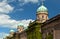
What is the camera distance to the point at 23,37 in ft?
307

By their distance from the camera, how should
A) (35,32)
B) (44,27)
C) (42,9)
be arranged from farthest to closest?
1. (42,9)
2. (35,32)
3. (44,27)

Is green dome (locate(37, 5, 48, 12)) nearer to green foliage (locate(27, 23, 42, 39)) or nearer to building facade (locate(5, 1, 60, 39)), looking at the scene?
building facade (locate(5, 1, 60, 39))

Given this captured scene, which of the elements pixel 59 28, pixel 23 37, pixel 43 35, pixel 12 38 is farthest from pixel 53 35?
pixel 12 38

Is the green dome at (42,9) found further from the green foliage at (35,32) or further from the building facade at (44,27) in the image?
the green foliage at (35,32)

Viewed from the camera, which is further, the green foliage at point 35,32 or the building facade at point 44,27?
the green foliage at point 35,32

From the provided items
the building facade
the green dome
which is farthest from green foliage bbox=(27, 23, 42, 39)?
the green dome

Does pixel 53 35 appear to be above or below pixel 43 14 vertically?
below

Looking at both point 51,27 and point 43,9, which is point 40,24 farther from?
point 43,9

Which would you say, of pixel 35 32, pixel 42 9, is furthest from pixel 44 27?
pixel 42 9

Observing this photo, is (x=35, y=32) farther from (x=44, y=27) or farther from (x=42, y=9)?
(x=42, y=9)

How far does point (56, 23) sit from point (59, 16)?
251 cm

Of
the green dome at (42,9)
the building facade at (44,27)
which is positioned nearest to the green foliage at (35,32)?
the building facade at (44,27)

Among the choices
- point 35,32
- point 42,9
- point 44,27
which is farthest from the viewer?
point 42,9

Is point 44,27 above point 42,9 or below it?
below
